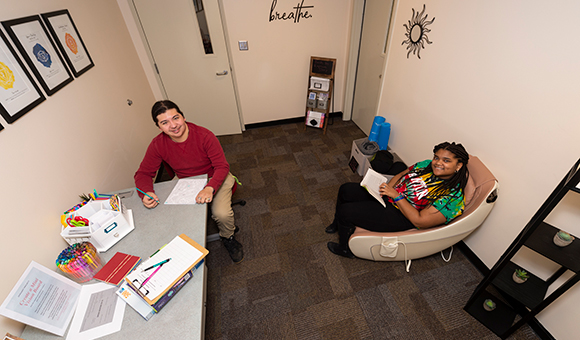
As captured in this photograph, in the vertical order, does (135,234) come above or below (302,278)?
above

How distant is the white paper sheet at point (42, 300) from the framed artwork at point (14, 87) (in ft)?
2.57

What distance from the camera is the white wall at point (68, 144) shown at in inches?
44.6

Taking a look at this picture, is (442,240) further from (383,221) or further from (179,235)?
(179,235)

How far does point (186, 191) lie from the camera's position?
1694mm

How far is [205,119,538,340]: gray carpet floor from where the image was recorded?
164 cm

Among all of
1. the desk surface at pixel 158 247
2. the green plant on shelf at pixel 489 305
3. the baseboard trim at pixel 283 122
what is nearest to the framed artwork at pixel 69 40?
the desk surface at pixel 158 247

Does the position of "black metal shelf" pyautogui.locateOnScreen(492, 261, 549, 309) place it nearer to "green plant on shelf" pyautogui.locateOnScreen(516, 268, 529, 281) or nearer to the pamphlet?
"green plant on shelf" pyautogui.locateOnScreen(516, 268, 529, 281)

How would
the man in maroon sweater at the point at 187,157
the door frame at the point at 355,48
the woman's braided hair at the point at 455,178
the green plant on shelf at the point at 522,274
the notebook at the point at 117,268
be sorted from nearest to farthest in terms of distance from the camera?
the notebook at the point at 117,268 < the green plant on shelf at the point at 522,274 < the woman's braided hair at the point at 455,178 < the man in maroon sweater at the point at 187,157 < the door frame at the point at 355,48

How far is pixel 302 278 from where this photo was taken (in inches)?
76.4

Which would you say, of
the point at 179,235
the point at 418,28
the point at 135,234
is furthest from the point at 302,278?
the point at 418,28

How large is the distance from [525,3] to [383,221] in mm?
1535

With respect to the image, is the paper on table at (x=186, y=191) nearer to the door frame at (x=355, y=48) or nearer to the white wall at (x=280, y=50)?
the white wall at (x=280, y=50)

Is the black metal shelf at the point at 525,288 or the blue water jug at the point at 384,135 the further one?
the blue water jug at the point at 384,135

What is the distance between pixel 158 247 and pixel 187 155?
0.80 meters
